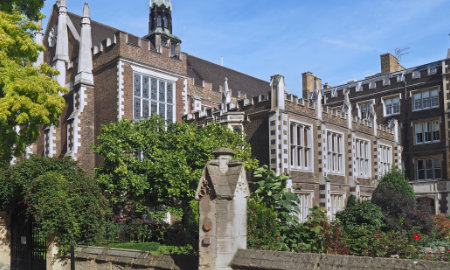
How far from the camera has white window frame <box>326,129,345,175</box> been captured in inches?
1008

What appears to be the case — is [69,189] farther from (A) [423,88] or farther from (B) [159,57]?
(A) [423,88]

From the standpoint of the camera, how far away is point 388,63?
39781 millimetres

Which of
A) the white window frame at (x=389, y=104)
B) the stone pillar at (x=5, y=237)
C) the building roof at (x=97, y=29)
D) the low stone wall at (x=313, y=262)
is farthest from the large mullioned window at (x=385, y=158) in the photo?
the low stone wall at (x=313, y=262)

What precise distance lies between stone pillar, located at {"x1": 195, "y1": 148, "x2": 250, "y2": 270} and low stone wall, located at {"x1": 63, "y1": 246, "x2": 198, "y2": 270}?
0.82 m

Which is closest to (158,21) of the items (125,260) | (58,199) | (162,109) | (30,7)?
(162,109)

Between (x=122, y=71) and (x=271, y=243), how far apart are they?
1598 centimetres

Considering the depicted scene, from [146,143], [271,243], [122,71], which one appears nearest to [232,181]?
[271,243]

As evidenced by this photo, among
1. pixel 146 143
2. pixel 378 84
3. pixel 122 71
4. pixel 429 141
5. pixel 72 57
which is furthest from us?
pixel 378 84

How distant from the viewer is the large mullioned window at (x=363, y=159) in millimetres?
28856

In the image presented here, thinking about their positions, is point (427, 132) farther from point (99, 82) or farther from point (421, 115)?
point (99, 82)

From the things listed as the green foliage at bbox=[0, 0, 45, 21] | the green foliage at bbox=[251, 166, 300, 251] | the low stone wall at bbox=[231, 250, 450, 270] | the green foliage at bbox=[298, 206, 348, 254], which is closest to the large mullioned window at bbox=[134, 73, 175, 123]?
the green foliage at bbox=[0, 0, 45, 21]

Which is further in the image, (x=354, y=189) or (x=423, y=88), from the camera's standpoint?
(x=423, y=88)

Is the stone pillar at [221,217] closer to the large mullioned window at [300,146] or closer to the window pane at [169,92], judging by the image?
the large mullioned window at [300,146]

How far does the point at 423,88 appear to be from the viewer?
33750 mm
